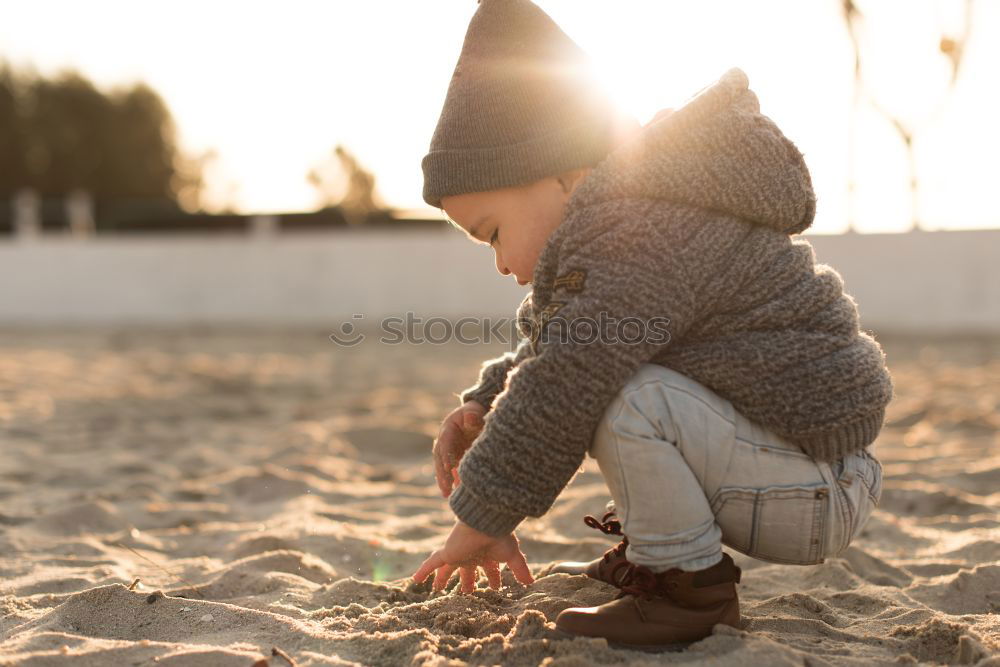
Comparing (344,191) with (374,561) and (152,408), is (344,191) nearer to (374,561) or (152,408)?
(152,408)

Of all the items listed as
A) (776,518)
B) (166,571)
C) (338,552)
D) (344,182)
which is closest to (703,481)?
(776,518)

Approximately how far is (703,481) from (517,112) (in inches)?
27.3

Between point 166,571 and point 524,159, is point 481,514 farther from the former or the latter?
point 166,571

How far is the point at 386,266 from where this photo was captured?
10.7 meters

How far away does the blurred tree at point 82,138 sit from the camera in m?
26.8

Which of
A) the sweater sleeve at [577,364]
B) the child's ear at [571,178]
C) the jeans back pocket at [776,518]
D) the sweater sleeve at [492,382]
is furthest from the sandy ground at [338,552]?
the child's ear at [571,178]

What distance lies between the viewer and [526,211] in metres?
1.59

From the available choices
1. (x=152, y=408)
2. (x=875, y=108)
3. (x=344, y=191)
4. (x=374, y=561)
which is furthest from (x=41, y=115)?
(x=374, y=561)

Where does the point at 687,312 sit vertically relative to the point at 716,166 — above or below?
below

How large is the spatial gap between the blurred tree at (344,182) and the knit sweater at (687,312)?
85.9 ft

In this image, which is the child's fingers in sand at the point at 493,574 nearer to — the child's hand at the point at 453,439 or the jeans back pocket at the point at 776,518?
the child's hand at the point at 453,439

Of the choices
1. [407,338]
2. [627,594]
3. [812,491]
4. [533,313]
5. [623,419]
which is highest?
[533,313]

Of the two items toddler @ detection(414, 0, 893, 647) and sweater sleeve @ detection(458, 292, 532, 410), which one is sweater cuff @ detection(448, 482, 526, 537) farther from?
sweater sleeve @ detection(458, 292, 532, 410)

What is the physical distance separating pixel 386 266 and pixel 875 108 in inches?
240
